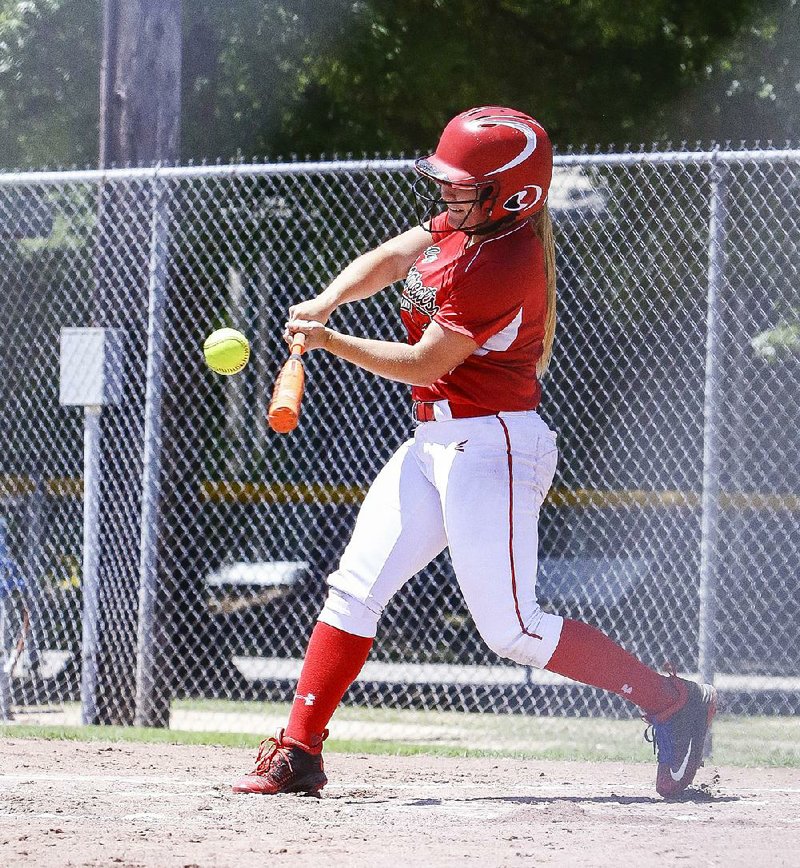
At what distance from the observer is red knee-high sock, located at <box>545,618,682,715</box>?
430cm

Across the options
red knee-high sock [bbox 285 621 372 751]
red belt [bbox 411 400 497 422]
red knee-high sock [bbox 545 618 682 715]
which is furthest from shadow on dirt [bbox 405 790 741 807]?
red belt [bbox 411 400 497 422]

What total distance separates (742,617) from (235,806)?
5.03 meters

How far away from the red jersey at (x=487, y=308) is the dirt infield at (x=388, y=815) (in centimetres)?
131

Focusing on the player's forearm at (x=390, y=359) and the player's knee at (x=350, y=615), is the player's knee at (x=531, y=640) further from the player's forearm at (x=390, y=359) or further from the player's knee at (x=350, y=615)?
the player's forearm at (x=390, y=359)

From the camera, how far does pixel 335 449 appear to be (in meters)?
9.02

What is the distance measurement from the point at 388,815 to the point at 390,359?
141 centimetres

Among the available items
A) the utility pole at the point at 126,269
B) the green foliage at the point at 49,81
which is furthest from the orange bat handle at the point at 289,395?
the green foliage at the point at 49,81

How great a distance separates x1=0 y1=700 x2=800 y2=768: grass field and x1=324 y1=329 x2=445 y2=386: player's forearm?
7.90 ft

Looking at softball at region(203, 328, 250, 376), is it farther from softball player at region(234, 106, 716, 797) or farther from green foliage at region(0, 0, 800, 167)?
green foliage at region(0, 0, 800, 167)

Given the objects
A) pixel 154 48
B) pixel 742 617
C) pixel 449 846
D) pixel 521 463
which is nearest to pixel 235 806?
pixel 449 846

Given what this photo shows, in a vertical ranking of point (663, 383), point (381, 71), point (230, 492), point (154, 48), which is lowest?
point (230, 492)

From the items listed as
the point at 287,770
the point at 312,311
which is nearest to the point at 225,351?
the point at 312,311

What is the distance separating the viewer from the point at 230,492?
8.88 meters

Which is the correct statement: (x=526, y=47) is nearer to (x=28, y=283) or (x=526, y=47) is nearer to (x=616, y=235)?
(x=616, y=235)
